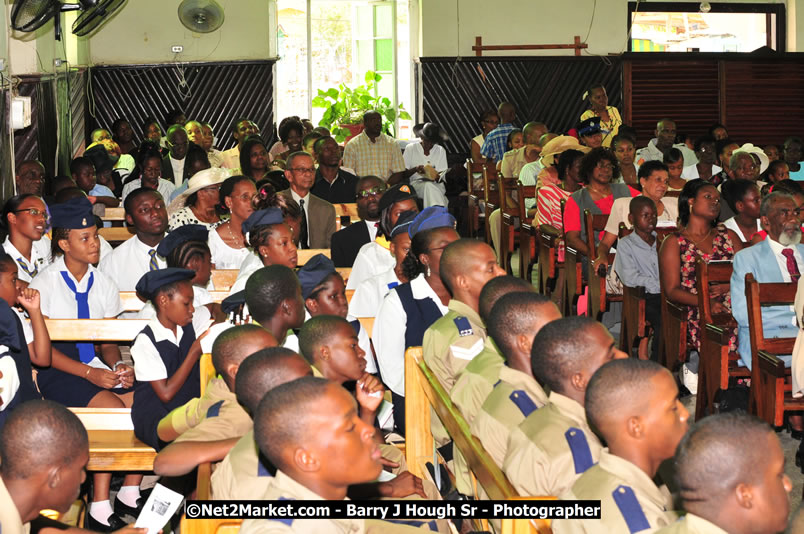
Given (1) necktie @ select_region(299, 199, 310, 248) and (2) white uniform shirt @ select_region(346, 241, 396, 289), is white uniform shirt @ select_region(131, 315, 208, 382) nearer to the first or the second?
(2) white uniform shirt @ select_region(346, 241, 396, 289)

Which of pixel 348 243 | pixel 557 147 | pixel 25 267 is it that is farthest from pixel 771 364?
pixel 557 147

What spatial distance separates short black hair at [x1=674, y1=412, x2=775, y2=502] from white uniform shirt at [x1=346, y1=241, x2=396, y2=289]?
11.0 feet

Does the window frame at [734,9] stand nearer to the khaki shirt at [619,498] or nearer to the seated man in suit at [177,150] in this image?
the seated man in suit at [177,150]

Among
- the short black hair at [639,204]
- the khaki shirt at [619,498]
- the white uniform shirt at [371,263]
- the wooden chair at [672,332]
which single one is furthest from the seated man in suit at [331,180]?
the khaki shirt at [619,498]

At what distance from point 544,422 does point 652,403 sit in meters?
0.36

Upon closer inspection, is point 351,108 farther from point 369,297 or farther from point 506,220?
point 369,297

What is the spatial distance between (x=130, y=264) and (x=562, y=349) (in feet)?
11.6

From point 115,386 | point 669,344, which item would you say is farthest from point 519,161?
point 115,386

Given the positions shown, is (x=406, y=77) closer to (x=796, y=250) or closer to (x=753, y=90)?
(x=753, y=90)

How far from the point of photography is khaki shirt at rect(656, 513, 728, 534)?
76.2 inches

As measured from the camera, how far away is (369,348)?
14.6 ft

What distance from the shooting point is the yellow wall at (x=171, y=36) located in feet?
46.3

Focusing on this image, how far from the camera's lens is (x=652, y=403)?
7.60 feet

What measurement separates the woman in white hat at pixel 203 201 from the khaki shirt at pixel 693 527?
4.74 meters
